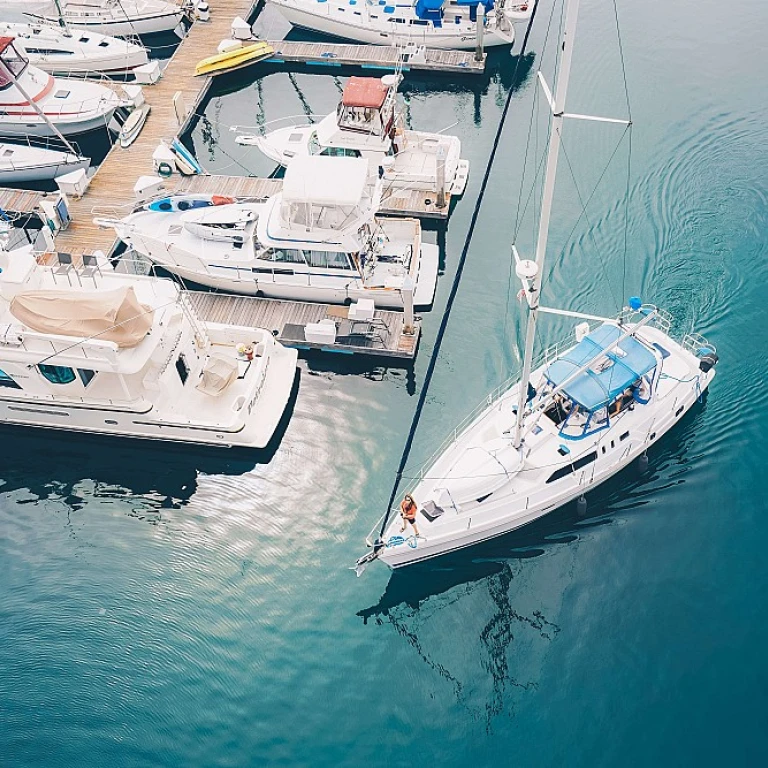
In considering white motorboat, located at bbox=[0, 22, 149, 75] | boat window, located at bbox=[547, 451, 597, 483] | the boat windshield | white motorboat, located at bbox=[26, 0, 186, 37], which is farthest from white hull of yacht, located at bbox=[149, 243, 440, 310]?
white motorboat, located at bbox=[26, 0, 186, 37]

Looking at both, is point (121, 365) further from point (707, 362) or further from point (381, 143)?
point (707, 362)

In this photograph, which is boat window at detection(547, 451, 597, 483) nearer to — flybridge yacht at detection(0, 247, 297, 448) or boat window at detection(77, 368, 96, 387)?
flybridge yacht at detection(0, 247, 297, 448)

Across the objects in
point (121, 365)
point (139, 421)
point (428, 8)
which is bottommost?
point (139, 421)

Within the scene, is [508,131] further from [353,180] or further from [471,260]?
[353,180]

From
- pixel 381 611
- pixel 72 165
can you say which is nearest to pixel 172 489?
pixel 381 611

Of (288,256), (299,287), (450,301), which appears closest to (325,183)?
(288,256)

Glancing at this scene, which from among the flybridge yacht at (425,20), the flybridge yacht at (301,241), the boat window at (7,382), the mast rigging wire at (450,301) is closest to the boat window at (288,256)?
the flybridge yacht at (301,241)
